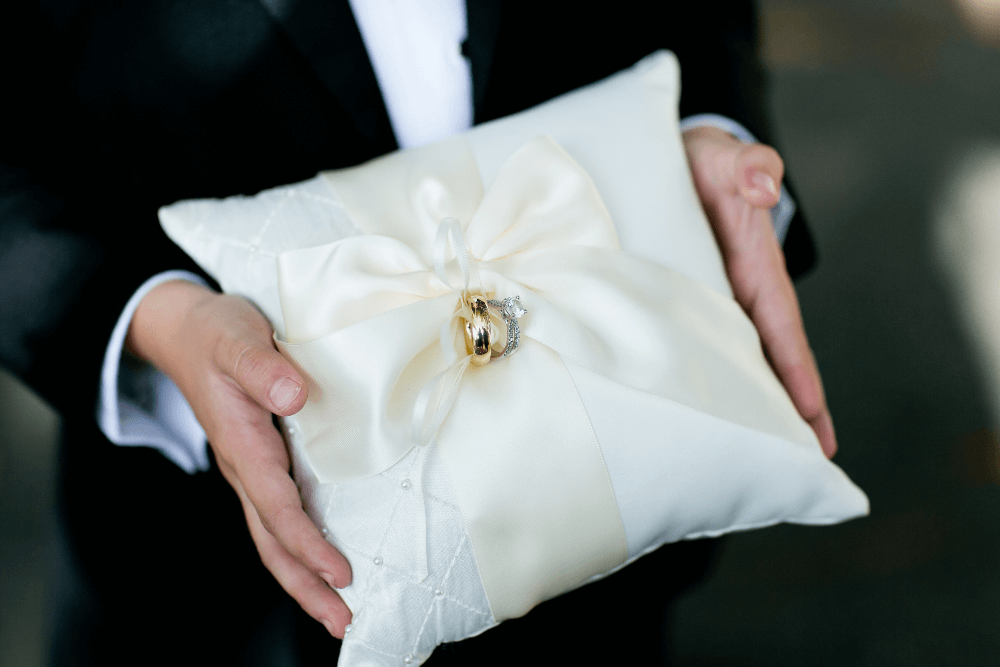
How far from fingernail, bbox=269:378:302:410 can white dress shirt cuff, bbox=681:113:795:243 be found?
575 millimetres

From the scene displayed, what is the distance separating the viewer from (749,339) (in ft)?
1.81

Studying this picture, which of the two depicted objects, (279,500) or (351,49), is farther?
(351,49)

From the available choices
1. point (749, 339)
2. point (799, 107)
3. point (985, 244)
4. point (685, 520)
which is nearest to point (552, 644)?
point (685, 520)

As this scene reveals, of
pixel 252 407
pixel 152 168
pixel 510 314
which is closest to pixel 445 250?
pixel 510 314

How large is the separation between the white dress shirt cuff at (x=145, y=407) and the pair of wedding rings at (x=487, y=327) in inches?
12.3

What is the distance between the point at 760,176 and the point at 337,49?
419 millimetres

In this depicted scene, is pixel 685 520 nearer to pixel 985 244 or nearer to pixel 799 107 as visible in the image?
pixel 985 244

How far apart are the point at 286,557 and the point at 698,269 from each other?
421mm

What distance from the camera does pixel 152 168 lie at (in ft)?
1.96

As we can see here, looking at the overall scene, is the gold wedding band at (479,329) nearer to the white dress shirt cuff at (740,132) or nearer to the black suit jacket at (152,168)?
the black suit jacket at (152,168)

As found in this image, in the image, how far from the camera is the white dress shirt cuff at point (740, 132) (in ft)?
2.52

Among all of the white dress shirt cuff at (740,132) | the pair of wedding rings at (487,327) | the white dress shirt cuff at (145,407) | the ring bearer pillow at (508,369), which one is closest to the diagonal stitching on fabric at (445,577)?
the ring bearer pillow at (508,369)

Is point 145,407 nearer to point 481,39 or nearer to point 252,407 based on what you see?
point 252,407

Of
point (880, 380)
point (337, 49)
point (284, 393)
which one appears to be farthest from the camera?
point (880, 380)
